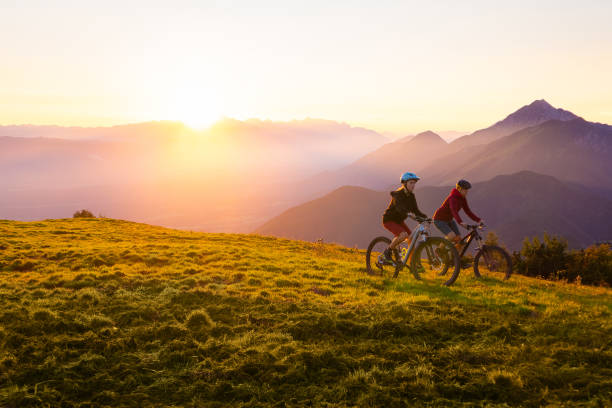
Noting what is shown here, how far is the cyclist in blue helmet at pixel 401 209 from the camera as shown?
12.1 metres

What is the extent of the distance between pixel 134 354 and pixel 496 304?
882cm

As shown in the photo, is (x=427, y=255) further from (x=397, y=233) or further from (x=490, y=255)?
(x=490, y=255)

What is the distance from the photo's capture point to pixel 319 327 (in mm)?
7887

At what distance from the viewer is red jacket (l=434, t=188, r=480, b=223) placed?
12.9 m

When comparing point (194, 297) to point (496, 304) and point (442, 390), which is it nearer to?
point (442, 390)

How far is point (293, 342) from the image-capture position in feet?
22.9

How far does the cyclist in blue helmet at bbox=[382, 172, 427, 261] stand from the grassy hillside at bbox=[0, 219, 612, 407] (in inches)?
64.0

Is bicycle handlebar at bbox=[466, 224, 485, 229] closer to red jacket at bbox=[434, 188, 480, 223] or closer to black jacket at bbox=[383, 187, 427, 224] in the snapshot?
red jacket at bbox=[434, 188, 480, 223]

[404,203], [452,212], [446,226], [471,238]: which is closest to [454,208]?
[452,212]

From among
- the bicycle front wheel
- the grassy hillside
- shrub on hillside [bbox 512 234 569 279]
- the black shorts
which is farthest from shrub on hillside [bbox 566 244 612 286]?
the bicycle front wheel

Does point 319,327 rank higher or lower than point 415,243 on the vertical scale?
lower

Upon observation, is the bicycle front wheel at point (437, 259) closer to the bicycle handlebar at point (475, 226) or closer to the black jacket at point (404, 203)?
the black jacket at point (404, 203)

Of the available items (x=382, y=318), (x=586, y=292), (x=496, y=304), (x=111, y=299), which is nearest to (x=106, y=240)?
(x=111, y=299)

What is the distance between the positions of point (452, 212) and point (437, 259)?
183 cm
